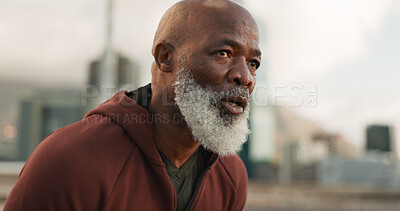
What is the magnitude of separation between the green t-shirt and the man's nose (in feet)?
1.59

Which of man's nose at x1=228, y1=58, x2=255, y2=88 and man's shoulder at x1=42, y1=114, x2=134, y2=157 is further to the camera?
man's nose at x1=228, y1=58, x2=255, y2=88

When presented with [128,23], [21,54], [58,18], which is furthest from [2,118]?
[128,23]

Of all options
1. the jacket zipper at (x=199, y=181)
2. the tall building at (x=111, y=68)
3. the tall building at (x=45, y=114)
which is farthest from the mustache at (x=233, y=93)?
the tall building at (x=45, y=114)

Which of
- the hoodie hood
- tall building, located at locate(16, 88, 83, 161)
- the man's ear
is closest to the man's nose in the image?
the man's ear

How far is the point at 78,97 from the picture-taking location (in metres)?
8.21

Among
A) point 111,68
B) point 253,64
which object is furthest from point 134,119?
point 111,68

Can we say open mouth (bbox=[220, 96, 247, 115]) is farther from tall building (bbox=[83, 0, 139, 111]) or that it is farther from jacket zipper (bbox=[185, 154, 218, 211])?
tall building (bbox=[83, 0, 139, 111])

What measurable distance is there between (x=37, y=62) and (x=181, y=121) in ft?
22.5

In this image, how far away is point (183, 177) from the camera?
1.71 meters

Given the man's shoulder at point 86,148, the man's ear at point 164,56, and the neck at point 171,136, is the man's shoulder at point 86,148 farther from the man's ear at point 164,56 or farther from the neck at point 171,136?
the man's ear at point 164,56

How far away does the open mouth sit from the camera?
156cm

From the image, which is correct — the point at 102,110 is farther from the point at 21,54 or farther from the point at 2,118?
the point at 2,118

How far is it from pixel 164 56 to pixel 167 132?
1.20 ft

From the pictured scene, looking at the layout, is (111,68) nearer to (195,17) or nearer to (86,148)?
(195,17)
